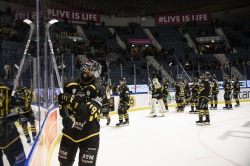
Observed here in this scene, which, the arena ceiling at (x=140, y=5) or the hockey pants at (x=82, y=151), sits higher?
the arena ceiling at (x=140, y=5)

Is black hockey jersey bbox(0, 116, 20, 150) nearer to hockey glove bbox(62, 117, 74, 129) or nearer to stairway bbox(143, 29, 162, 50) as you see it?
hockey glove bbox(62, 117, 74, 129)

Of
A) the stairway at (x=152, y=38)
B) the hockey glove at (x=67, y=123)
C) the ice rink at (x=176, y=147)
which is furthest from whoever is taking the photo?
the stairway at (x=152, y=38)

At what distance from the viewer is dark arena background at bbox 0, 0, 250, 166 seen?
136 centimetres

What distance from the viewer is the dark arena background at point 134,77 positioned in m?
1.36

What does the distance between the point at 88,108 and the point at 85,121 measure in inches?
9.8

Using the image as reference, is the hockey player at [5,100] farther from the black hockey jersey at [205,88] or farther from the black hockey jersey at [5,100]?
the black hockey jersey at [205,88]

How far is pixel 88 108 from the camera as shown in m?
2.21

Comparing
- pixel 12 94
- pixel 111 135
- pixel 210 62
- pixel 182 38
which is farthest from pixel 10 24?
pixel 182 38

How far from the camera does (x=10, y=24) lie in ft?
3.42

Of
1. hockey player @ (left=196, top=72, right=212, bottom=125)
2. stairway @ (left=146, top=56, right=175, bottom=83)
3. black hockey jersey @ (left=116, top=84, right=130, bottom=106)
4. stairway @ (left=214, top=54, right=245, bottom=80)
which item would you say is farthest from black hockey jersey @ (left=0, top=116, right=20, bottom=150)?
stairway @ (left=214, top=54, right=245, bottom=80)

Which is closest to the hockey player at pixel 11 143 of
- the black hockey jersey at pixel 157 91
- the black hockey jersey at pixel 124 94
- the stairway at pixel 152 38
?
the black hockey jersey at pixel 124 94

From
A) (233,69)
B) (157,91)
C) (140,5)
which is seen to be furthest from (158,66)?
(157,91)

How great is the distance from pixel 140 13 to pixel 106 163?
20.7 metres

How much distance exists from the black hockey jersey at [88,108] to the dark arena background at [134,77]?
0.14 meters
